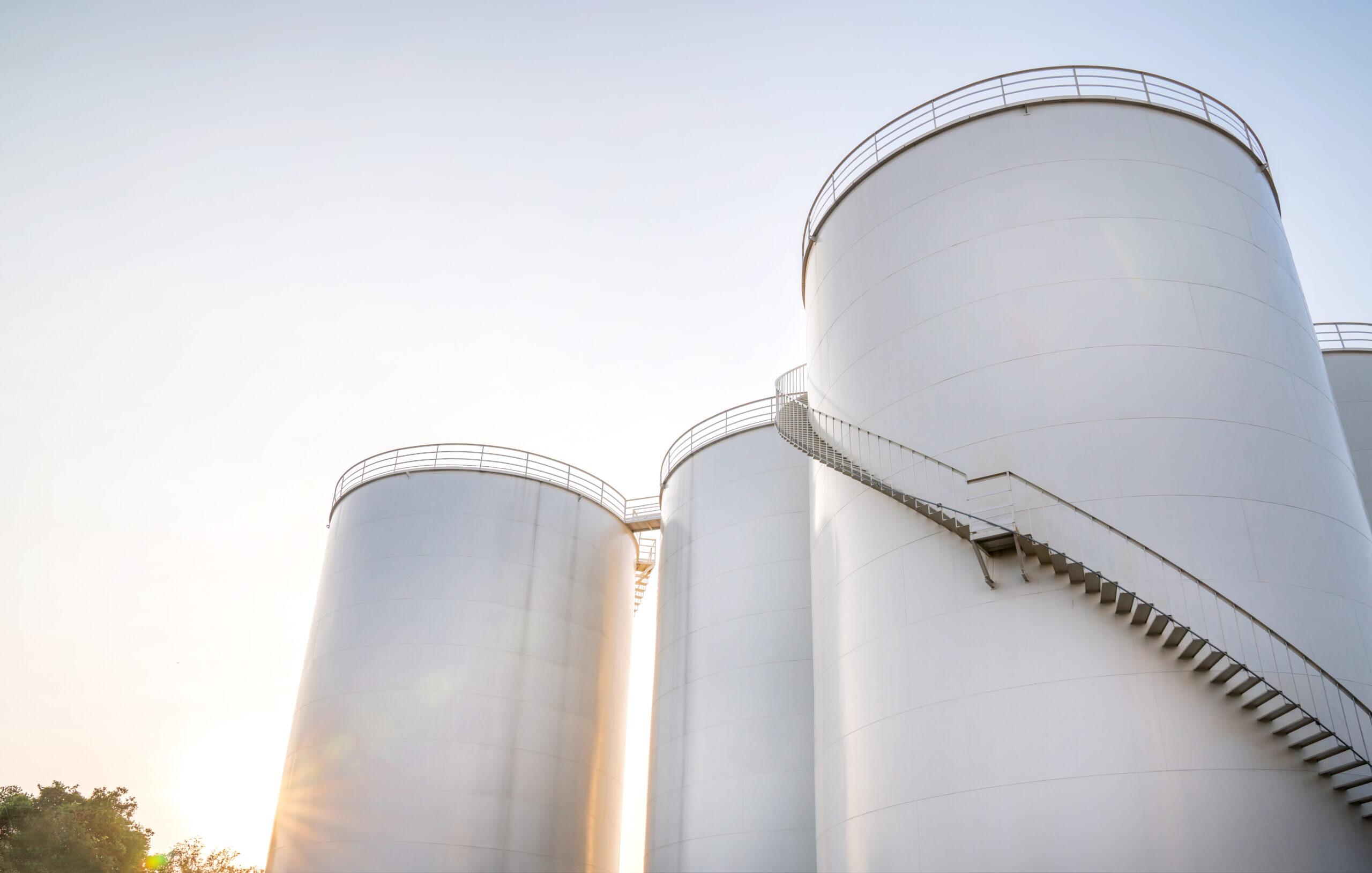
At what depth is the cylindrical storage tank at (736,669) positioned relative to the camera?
65.7 feet

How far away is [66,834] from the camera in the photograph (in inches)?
1511

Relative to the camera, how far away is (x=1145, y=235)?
46.3 ft

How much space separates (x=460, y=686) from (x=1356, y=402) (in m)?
22.4

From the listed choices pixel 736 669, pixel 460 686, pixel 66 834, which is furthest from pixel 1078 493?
pixel 66 834

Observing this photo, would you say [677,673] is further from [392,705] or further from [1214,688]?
[1214,688]

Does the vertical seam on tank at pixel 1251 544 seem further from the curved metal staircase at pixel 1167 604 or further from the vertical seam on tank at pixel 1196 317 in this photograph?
the vertical seam on tank at pixel 1196 317

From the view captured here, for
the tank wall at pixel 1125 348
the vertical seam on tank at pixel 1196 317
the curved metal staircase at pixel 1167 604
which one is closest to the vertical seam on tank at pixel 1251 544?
the tank wall at pixel 1125 348

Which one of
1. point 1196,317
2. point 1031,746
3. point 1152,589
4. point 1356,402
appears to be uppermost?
point 1356,402

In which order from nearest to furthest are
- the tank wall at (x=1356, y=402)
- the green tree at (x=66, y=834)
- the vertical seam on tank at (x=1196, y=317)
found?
the vertical seam on tank at (x=1196, y=317) < the tank wall at (x=1356, y=402) < the green tree at (x=66, y=834)

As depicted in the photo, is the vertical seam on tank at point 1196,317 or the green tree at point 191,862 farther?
the green tree at point 191,862

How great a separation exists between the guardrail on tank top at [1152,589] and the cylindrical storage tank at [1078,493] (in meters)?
0.25

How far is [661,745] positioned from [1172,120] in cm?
1711

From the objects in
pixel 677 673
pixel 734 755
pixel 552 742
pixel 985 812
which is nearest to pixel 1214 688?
pixel 985 812

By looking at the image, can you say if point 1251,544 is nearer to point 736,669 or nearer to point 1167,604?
point 1167,604
